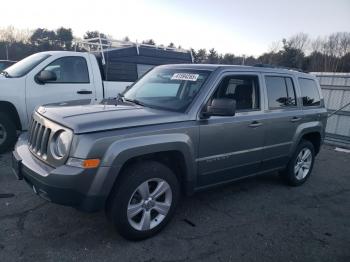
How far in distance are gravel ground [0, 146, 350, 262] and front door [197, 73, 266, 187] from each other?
0.53m

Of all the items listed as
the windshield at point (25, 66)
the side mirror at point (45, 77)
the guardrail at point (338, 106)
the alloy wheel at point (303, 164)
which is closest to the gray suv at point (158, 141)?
the alloy wheel at point (303, 164)

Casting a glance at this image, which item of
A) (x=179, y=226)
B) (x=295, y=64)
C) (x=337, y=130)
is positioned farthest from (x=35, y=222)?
Answer: (x=295, y=64)

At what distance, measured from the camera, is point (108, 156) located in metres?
2.66

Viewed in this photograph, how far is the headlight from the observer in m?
2.69

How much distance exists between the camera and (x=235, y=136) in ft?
12.2

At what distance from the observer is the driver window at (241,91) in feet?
12.2

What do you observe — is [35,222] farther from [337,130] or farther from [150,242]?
[337,130]

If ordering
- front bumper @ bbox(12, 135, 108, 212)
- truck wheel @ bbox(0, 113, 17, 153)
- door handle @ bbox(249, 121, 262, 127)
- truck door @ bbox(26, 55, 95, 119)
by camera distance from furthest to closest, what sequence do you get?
truck door @ bbox(26, 55, 95, 119) < truck wheel @ bbox(0, 113, 17, 153) < door handle @ bbox(249, 121, 262, 127) < front bumper @ bbox(12, 135, 108, 212)

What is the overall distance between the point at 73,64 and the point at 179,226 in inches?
Answer: 162

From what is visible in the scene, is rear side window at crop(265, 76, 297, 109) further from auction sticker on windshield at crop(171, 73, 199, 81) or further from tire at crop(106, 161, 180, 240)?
tire at crop(106, 161, 180, 240)

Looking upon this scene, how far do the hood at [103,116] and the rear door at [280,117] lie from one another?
5.25ft

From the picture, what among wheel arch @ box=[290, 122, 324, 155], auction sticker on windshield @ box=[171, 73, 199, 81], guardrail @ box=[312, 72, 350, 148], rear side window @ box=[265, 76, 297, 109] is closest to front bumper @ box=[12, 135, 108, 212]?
auction sticker on windshield @ box=[171, 73, 199, 81]

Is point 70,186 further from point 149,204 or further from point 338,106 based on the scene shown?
point 338,106

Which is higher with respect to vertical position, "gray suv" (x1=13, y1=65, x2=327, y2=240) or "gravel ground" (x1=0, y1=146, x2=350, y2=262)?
"gray suv" (x1=13, y1=65, x2=327, y2=240)
